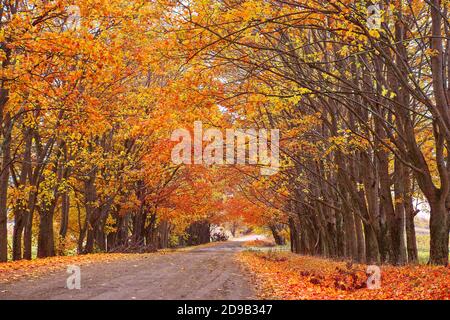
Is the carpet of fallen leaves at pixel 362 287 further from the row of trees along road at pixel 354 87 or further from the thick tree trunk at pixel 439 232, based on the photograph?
the row of trees along road at pixel 354 87

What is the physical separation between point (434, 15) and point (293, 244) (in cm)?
3749

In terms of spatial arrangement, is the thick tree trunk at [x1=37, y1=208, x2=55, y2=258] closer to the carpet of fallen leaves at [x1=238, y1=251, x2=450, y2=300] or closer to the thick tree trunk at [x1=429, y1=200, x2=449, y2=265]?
the carpet of fallen leaves at [x1=238, y1=251, x2=450, y2=300]

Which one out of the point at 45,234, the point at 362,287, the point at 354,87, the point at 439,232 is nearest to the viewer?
the point at 362,287

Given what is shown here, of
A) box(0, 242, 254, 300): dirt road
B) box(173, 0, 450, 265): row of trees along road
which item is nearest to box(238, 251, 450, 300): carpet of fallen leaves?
box(0, 242, 254, 300): dirt road

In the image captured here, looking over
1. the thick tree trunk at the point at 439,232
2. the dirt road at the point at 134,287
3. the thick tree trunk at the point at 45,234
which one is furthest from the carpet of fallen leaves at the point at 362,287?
the thick tree trunk at the point at 45,234

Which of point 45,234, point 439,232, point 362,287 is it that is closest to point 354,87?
point 439,232

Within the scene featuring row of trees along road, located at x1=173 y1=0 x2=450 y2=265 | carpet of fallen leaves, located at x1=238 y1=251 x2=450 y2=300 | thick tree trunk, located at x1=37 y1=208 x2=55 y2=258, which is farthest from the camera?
thick tree trunk, located at x1=37 y1=208 x2=55 y2=258

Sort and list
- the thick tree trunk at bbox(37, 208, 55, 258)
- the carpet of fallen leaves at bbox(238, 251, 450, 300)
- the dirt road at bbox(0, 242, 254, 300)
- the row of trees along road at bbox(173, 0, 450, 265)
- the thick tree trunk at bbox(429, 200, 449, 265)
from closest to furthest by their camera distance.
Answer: the carpet of fallen leaves at bbox(238, 251, 450, 300) < the dirt road at bbox(0, 242, 254, 300) < the row of trees along road at bbox(173, 0, 450, 265) < the thick tree trunk at bbox(429, 200, 449, 265) < the thick tree trunk at bbox(37, 208, 55, 258)

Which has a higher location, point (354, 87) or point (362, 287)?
point (354, 87)

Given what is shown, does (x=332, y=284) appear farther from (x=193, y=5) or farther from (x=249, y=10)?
(x=193, y=5)

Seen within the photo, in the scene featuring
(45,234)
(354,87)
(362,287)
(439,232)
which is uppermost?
(354,87)

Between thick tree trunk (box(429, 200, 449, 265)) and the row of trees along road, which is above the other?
the row of trees along road

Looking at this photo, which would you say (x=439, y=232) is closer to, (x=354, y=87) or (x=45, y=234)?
(x=354, y=87)

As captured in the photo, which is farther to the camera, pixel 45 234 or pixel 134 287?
pixel 45 234
